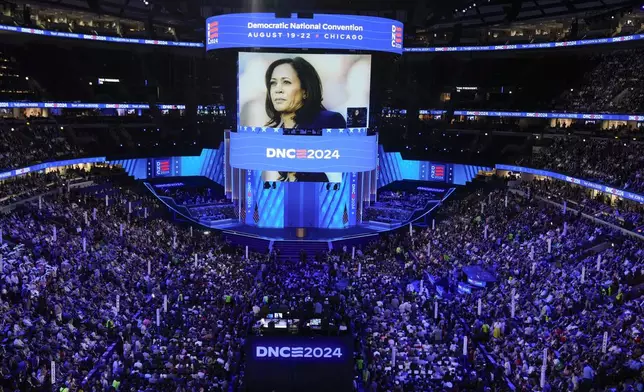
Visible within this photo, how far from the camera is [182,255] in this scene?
124 feet

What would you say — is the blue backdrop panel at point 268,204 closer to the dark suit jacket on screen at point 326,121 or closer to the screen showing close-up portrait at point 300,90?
the screen showing close-up portrait at point 300,90

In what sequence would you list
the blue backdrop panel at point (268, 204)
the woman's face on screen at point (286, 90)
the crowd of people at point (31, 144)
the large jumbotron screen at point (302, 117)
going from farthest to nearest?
the blue backdrop panel at point (268, 204) < the woman's face on screen at point (286, 90) < the large jumbotron screen at point (302, 117) < the crowd of people at point (31, 144)

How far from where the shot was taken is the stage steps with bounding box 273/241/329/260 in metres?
42.7

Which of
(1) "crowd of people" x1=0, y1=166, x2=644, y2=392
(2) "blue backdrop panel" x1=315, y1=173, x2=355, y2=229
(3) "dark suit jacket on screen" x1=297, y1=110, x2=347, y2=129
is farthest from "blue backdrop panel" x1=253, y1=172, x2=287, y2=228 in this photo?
(1) "crowd of people" x1=0, y1=166, x2=644, y2=392

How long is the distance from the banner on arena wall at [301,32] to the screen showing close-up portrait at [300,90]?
2.15 metres

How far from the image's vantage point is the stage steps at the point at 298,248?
42669 mm

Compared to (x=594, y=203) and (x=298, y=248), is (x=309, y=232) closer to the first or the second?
(x=298, y=248)

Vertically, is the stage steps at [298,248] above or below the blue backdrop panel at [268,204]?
below

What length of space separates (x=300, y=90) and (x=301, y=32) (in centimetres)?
396

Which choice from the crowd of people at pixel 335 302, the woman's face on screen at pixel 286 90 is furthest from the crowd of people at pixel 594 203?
the woman's face on screen at pixel 286 90

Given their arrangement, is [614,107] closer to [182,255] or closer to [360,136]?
[360,136]

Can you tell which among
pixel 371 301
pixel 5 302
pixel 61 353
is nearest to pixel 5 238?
pixel 5 302

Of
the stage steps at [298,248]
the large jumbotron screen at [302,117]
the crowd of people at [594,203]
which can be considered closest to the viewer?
the crowd of people at [594,203]

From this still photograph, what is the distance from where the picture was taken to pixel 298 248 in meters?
43.8
